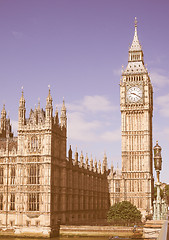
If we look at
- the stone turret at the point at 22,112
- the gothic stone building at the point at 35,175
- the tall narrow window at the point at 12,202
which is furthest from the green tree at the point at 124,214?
the stone turret at the point at 22,112

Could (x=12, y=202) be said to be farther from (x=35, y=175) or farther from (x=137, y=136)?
(x=137, y=136)

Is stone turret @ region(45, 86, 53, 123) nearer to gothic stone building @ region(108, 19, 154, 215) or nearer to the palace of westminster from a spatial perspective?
the palace of westminster

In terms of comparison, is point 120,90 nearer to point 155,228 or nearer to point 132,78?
point 132,78

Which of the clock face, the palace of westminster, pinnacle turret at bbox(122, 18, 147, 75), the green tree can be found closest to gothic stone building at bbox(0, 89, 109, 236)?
the palace of westminster

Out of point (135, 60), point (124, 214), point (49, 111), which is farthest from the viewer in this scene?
point (135, 60)

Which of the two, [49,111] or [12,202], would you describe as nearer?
[12,202]

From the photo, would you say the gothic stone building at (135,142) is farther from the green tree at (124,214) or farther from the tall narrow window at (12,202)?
the tall narrow window at (12,202)

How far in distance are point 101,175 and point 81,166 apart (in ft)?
70.1

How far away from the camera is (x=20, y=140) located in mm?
79250

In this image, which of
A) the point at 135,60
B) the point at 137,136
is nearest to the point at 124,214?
the point at 137,136

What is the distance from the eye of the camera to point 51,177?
253ft

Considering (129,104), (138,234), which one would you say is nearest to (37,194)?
(138,234)

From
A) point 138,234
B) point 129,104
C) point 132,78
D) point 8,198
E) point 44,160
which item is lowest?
point 138,234

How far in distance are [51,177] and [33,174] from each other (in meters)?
3.33
